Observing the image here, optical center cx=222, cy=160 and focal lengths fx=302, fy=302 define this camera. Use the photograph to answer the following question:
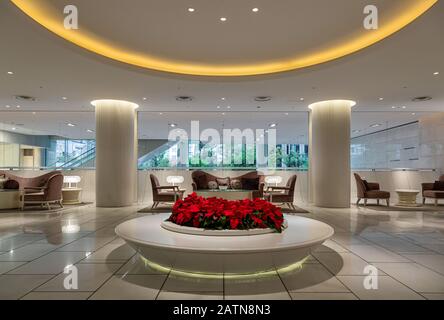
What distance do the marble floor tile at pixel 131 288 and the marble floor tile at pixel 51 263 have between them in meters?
0.85

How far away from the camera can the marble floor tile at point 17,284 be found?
2822 mm

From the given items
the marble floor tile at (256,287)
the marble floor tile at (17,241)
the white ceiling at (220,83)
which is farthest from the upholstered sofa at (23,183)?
the marble floor tile at (256,287)

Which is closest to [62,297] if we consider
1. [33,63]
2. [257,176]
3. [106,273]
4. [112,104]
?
[106,273]

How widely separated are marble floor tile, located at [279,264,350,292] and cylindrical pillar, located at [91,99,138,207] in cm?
765

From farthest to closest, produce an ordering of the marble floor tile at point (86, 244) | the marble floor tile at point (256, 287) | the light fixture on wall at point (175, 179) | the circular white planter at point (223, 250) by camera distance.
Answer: the light fixture on wall at point (175, 179) < the marble floor tile at point (86, 244) < the circular white planter at point (223, 250) < the marble floor tile at point (256, 287)

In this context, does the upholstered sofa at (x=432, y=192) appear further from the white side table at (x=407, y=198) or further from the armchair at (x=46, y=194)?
the armchair at (x=46, y=194)

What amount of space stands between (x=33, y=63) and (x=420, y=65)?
318 inches

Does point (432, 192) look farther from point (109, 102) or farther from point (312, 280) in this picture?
point (109, 102)

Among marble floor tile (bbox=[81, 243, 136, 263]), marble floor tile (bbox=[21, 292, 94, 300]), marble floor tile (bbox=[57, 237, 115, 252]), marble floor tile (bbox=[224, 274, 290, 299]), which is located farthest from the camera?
marble floor tile (bbox=[57, 237, 115, 252])

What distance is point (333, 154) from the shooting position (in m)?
9.96

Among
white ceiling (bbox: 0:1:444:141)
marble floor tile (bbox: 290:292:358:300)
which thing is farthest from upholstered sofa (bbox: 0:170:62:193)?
marble floor tile (bbox: 290:292:358:300)

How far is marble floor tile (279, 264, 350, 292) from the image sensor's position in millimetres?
2971

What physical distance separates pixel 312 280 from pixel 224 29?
4.35 m

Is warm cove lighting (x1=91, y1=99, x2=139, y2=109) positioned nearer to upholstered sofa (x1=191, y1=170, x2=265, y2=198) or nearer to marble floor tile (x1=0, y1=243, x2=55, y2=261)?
upholstered sofa (x1=191, y1=170, x2=265, y2=198)
